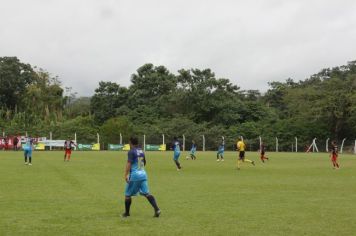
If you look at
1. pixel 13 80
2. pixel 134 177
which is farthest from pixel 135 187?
pixel 13 80

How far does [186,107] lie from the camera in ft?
254

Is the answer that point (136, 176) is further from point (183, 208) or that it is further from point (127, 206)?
point (183, 208)

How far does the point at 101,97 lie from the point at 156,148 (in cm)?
1727

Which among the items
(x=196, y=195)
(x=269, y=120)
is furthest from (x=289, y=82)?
(x=196, y=195)

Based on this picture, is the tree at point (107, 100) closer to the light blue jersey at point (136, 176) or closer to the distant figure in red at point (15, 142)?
the distant figure in red at point (15, 142)

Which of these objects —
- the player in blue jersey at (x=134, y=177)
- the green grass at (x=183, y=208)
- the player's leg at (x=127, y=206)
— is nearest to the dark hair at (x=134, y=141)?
the player in blue jersey at (x=134, y=177)

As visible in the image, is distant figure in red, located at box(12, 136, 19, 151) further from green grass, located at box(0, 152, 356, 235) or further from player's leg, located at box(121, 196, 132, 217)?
player's leg, located at box(121, 196, 132, 217)

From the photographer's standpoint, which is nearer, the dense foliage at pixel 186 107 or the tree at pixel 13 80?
the dense foliage at pixel 186 107

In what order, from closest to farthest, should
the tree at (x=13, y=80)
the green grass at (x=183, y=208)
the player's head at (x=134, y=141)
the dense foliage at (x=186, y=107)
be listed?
the green grass at (x=183, y=208)
the player's head at (x=134, y=141)
the dense foliage at (x=186, y=107)
the tree at (x=13, y=80)

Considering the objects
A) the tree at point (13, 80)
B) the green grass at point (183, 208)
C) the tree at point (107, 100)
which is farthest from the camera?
the tree at point (107, 100)

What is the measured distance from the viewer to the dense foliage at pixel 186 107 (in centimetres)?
7100

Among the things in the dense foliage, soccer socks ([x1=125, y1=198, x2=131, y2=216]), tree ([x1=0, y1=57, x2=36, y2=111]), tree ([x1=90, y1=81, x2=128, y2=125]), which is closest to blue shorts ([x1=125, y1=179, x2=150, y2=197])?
soccer socks ([x1=125, y1=198, x2=131, y2=216])

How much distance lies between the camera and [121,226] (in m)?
10.4

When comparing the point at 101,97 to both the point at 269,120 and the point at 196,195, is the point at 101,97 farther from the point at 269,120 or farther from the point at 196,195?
the point at 196,195
